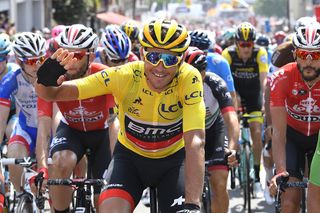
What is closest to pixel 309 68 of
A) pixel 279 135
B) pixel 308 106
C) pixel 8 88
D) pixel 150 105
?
pixel 308 106

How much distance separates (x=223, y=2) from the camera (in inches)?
5728

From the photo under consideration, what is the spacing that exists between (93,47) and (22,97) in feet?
4.71

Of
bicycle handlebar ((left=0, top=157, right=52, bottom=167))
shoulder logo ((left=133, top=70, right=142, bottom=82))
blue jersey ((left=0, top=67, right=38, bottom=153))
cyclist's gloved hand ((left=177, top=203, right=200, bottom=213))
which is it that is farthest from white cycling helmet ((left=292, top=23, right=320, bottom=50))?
blue jersey ((left=0, top=67, right=38, bottom=153))

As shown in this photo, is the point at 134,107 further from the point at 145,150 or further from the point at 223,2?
the point at 223,2

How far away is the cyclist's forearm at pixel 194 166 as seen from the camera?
5.09 m

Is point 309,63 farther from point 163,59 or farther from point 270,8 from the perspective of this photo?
point 270,8

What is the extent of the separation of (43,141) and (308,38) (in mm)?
2414

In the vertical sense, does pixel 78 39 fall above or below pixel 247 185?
above

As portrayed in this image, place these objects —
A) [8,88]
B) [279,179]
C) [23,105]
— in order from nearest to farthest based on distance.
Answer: [279,179]
[8,88]
[23,105]

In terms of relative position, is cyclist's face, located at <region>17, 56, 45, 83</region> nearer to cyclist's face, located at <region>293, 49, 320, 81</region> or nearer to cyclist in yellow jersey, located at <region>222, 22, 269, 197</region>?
cyclist's face, located at <region>293, 49, 320, 81</region>

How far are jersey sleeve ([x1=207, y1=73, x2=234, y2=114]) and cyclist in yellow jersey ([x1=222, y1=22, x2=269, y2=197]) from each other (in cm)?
362

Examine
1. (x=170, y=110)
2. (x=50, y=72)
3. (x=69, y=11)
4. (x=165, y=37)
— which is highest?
(x=165, y=37)

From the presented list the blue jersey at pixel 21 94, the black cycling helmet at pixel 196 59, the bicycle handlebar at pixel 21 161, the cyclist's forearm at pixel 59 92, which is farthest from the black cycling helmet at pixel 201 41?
the cyclist's forearm at pixel 59 92

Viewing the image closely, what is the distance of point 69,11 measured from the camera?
47.9m
